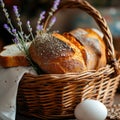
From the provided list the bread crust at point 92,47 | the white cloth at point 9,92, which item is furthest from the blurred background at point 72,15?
the white cloth at point 9,92

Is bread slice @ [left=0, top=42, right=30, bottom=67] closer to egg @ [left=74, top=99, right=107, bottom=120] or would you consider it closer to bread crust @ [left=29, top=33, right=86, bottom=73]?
bread crust @ [left=29, top=33, right=86, bottom=73]

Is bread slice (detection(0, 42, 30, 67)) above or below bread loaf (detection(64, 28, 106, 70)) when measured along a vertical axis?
above

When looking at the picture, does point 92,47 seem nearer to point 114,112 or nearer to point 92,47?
point 92,47

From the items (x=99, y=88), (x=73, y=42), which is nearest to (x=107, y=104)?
(x=99, y=88)

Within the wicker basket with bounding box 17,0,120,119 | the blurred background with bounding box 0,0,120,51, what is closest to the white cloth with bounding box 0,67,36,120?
the wicker basket with bounding box 17,0,120,119

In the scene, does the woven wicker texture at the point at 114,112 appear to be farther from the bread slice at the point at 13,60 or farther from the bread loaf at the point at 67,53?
the bread slice at the point at 13,60

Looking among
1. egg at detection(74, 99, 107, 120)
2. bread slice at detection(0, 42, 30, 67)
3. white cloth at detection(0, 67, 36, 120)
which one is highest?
bread slice at detection(0, 42, 30, 67)
